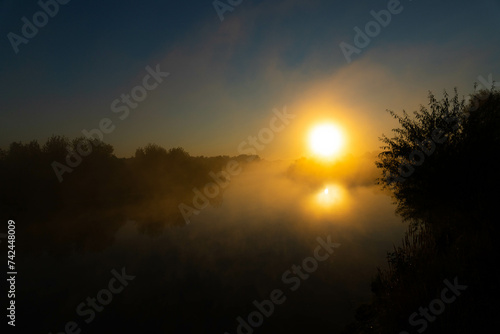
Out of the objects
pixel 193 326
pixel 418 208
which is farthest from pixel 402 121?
pixel 193 326

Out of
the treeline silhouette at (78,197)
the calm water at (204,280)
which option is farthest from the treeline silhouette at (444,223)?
the treeline silhouette at (78,197)

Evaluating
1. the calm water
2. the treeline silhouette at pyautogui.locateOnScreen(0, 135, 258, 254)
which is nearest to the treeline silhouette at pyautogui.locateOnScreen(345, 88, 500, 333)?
the calm water

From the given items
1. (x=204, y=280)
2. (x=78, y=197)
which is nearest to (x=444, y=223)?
(x=204, y=280)

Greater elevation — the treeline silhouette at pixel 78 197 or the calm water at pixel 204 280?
the treeline silhouette at pixel 78 197

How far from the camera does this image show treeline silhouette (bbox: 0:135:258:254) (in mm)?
23191

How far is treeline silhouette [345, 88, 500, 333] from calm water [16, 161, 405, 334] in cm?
218

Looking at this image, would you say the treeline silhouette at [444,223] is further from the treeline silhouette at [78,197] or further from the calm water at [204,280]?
the treeline silhouette at [78,197]

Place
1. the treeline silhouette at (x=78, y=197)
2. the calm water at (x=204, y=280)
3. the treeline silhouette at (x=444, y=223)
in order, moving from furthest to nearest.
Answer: the treeline silhouette at (x=78, y=197)
the calm water at (x=204, y=280)
the treeline silhouette at (x=444, y=223)

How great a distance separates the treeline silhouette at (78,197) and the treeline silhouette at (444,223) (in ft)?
66.6

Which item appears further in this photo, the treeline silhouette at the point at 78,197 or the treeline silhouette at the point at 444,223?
the treeline silhouette at the point at 78,197

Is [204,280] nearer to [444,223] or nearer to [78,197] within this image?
[444,223]

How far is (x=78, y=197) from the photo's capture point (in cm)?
3866

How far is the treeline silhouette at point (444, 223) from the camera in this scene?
515cm

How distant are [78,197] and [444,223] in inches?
1804
